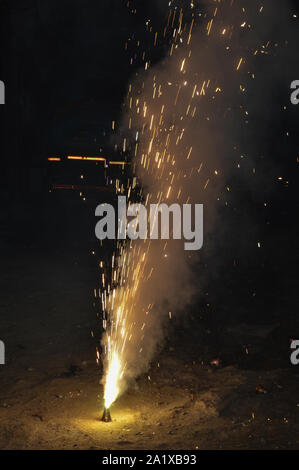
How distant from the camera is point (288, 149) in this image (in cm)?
1204

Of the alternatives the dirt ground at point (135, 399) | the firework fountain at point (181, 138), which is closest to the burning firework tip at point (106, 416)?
the dirt ground at point (135, 399)

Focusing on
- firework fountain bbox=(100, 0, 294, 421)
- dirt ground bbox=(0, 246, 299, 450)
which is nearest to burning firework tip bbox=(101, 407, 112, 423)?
dirt ground bbox=(0, 246, 299, 450)

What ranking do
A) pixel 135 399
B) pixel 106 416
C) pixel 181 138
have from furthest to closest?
pixel 181 138 → pixel 135 399 → pixel 106 416

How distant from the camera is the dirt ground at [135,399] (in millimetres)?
3361

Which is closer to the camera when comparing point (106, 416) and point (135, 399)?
point (106, 416)

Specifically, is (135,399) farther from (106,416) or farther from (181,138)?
(181,138)

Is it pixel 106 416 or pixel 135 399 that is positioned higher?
pixel 135 399

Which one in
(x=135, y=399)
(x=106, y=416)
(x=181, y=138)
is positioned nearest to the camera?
(x=106, y=416)

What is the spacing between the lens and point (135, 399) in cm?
414

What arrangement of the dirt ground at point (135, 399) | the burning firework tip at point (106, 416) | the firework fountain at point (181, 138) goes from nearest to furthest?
the dirt ground at point (135, 399)
the burning firework tip at point (106, 416)
the firework fountain at point (181, 138)

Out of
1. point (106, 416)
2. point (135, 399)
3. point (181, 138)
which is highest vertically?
point (181, 138)

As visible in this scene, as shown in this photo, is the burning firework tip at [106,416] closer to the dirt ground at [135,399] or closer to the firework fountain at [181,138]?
the dirt ground at [135,399]

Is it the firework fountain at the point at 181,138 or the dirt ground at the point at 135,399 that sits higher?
the firework fountain at the point at 181,138

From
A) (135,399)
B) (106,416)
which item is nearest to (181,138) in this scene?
(135,399)
